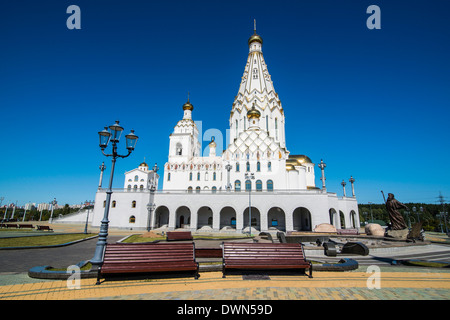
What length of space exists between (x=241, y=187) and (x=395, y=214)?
22.1m

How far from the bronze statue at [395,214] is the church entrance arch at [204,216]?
2408 cm

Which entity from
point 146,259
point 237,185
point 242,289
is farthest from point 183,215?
point 242,289

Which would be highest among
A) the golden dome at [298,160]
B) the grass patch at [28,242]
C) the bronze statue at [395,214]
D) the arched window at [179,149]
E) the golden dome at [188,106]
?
the golden dome at [188,106]

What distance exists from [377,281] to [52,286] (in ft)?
28.9

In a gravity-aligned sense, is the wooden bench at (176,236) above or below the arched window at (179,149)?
below

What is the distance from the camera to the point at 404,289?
5.64 meters

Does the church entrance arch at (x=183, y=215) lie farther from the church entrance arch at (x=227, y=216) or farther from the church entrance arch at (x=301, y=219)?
the church entrance arch at (x=301, y=219)

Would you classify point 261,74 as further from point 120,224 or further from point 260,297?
point 260,297

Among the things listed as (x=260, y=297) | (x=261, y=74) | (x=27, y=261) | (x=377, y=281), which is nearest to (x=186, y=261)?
(x=260, y=297)

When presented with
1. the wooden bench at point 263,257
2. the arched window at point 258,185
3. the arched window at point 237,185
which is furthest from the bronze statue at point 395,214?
the arched window at point 237,185

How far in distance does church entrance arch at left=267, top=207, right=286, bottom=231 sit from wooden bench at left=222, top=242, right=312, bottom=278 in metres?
28.1

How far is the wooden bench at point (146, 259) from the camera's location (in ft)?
19.6

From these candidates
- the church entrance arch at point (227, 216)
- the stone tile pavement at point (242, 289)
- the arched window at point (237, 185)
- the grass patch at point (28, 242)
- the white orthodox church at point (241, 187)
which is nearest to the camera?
the stone tile pavement at point (242, 289)

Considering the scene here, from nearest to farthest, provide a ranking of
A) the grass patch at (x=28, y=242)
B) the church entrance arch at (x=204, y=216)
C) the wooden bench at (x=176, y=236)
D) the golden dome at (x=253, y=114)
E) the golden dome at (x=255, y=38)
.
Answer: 1. the grass patch at (x=28, y=242)
2. the wooden bench at (x=176, y=236)
3. the church entrance arch at (x=204, y=216)
4. the golden dome at (x=253, y=114)
5. the golden dome at (x=255, y=38)
